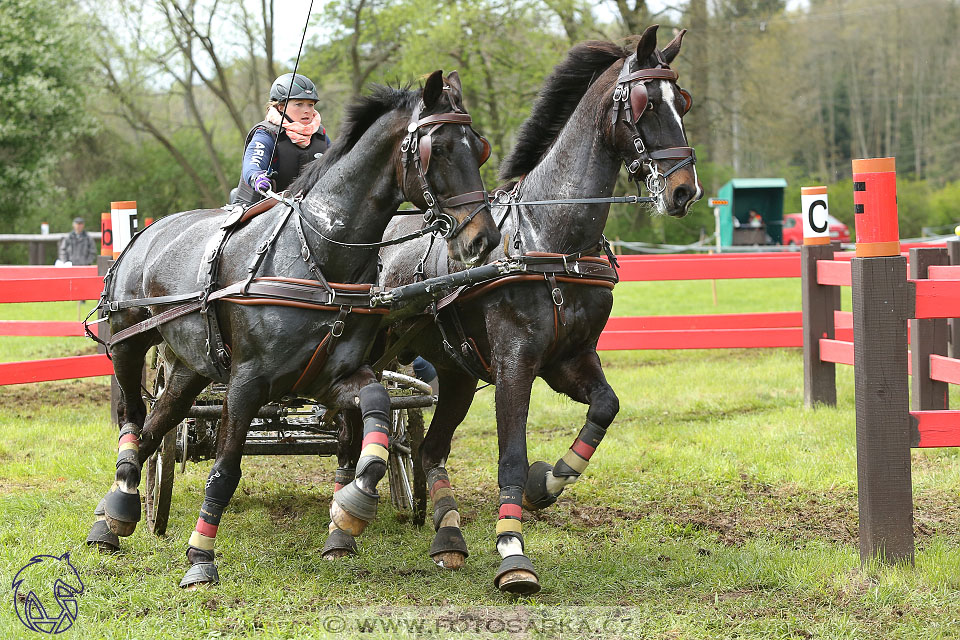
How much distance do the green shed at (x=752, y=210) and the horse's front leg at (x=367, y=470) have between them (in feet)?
81.0

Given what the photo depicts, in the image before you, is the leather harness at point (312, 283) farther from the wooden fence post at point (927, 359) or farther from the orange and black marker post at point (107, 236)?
the wooden fence post at point (927, 359)

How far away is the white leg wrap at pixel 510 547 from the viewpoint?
4215mm

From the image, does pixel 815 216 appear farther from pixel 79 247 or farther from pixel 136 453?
pixel 79 247

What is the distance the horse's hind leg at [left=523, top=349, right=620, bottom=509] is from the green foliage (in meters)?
23.3

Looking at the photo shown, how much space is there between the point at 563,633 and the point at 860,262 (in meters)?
2.05

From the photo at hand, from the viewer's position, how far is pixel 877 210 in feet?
13.6

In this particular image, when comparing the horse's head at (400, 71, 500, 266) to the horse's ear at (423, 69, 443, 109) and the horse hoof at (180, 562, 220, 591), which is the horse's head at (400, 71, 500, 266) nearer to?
the horse's ear at (423, 69, 443, 109)

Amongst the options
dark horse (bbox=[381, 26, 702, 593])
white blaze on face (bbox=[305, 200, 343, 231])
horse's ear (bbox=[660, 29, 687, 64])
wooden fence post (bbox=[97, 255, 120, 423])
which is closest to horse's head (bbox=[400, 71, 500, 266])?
white blaze on face (bbox=[305, 200, 343, 231])

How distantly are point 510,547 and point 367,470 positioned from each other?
76cm

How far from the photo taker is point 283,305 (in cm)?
417

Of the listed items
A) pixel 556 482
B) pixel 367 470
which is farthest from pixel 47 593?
pixel 556 482

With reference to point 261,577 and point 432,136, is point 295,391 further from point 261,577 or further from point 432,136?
point 432,136

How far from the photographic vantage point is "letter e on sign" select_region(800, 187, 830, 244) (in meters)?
7.93

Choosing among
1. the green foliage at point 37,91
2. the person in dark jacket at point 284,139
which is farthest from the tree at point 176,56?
the person in dark jacket at point 284,139
